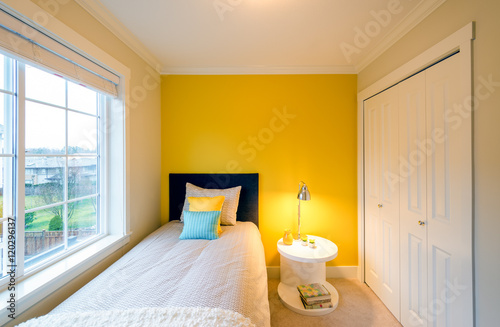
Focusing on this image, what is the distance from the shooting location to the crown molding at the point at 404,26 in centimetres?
146

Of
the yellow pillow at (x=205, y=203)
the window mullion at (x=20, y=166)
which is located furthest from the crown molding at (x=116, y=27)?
the yellow pillow at (x=205, y=203)

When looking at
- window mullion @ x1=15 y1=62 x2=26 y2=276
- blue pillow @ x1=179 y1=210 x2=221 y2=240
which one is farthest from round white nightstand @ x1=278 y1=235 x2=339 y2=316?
window mullion @ x1=15 y1=62 x2=26 y2=276

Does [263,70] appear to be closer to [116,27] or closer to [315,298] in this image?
[116,27]

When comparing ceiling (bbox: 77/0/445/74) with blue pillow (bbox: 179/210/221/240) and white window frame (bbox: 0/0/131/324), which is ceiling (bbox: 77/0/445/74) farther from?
blue pillow (bbox: 179/210/221/240)

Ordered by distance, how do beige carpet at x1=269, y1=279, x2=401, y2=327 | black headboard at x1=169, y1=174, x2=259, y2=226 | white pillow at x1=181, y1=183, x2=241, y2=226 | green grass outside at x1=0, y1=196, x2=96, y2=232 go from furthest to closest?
black headboard at x1=169, y1=174, x2=259, y2=226, white pillow at x1=181, y1=183, x2=241, y2=226, beige carpet at x1=269, y1=279, x2=401, y2=327, green grass outside at x1=0, y1=196, x2=96, y2=232

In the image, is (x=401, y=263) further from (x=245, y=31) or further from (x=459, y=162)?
(x=245, y=31)

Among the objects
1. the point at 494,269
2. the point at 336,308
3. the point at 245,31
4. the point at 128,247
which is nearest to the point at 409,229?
the point at 494,269

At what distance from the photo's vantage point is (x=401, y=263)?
5.90ft

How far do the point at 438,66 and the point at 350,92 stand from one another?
1.10 metres

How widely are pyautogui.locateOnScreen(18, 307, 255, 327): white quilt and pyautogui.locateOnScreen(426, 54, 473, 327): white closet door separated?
1309 millimetres

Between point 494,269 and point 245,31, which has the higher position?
point 245,31

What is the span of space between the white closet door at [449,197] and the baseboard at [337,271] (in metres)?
1.03

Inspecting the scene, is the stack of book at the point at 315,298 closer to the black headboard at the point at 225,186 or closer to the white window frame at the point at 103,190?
the black headboard at the point at 225,186

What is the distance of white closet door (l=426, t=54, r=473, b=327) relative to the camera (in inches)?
47.9
